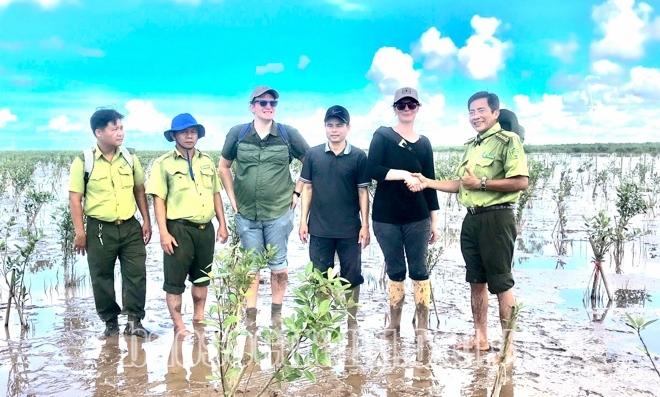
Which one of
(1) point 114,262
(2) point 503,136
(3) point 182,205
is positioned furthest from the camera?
(1) point 114,262

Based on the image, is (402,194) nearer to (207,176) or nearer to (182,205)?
(207,176)

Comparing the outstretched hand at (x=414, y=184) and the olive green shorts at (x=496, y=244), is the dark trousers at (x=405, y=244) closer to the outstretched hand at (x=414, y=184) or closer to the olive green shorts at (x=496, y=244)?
the outstretched hand at (x=414, y=184)

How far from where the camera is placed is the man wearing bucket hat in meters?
4.43

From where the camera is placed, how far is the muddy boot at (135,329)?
4.63 m

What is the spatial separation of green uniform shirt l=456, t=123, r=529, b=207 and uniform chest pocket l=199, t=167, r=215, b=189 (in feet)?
7.60

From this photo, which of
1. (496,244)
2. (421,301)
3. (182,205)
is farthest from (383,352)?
(182,205)

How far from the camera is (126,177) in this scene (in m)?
4.51

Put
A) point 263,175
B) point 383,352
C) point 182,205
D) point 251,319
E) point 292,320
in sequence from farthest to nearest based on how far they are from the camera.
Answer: point 251,319
point 263,175
point 182,205
point 383,352
point 292,320

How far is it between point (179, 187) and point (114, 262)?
3.18 feet

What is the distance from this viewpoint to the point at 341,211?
4.55 m

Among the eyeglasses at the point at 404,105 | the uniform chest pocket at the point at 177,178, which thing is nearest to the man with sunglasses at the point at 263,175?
the uniform chest pocket at the point at 177,178

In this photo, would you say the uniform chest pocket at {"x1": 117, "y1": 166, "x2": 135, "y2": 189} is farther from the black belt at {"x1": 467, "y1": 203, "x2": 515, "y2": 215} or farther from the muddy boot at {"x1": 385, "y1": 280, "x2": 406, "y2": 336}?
the black belt at {"x1": 467, "y1": 203, "x2": 515, "y2": 215}

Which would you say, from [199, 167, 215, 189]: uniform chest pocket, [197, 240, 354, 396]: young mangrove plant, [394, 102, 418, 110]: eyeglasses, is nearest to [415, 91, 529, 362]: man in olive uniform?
[394, 102, 418, 110]: eyeglasses

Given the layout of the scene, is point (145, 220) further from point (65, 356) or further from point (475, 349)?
point (475, 349)
